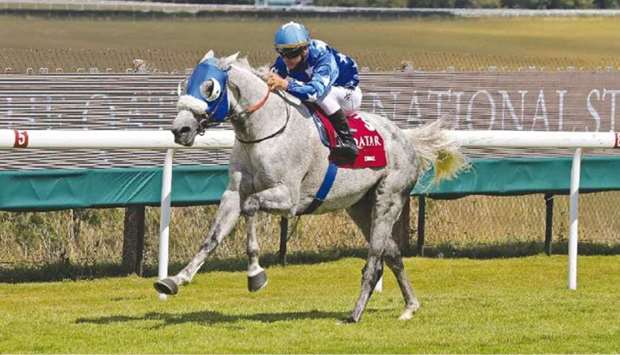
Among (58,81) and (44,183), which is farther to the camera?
(58,81)

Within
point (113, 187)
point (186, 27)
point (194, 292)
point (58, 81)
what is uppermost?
point (186, 27)

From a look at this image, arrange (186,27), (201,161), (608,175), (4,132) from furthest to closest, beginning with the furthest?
(186,27) → (608,175) → (201,161) → (4,132)

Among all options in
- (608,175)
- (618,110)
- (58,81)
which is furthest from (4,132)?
(618,110)

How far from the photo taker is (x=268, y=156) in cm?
849

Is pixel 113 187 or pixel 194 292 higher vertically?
pixel 113 187

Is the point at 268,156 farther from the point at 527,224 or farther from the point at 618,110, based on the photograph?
the point at 618,110

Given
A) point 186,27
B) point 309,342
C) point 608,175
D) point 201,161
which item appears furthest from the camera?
point 186,27

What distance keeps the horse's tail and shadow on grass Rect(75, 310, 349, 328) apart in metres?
1.13

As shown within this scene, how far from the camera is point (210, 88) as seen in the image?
825cm

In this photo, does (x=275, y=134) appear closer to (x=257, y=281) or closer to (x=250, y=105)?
(x=250, y=105)

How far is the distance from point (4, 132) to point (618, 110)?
872 cm

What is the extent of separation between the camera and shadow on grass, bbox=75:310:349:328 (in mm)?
8711

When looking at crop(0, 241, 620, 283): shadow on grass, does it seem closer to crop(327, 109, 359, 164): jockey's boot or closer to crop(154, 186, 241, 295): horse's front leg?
crop(327, 109, 359, 164): jockey's boot

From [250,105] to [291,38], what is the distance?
491 millimetres
